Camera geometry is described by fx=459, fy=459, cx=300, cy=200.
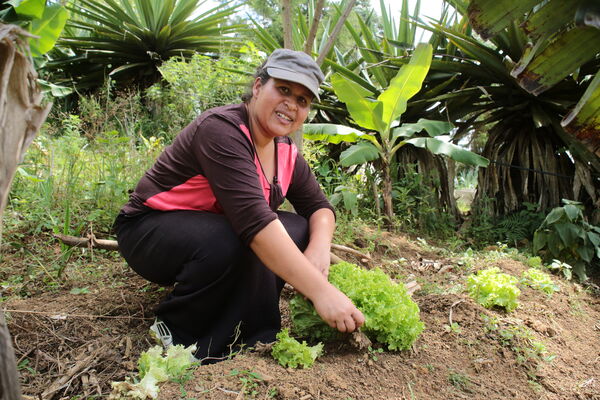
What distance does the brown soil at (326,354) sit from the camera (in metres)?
1.79

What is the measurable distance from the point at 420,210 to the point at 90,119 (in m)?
3.44

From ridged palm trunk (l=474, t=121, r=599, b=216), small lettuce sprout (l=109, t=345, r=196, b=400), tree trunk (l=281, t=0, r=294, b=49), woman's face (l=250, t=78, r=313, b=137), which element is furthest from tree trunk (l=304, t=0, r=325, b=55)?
ridged palm trunk (l=474, t=121, r=599, b=216)

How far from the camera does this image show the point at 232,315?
2.19 m

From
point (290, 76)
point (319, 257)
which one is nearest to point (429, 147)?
point (319, 257)

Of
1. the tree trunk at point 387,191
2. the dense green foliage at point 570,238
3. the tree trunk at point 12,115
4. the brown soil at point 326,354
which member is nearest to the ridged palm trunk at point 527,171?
the dense green foliage at point 570,238

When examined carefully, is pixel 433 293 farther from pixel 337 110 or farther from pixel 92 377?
pixel 337 110

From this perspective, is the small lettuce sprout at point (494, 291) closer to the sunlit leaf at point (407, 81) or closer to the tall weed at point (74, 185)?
the sunlit leaf at point (407, 81)

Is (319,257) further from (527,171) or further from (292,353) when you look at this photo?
(527,171)

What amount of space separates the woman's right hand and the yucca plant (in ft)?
21.7

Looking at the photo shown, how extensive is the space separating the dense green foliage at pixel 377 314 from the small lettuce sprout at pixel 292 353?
182mm

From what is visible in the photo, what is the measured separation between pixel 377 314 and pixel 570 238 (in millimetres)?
2627

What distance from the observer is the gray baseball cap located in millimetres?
2148

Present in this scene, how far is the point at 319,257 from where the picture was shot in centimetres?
236

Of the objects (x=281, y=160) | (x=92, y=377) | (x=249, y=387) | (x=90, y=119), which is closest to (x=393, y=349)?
(x=249, y=387)
